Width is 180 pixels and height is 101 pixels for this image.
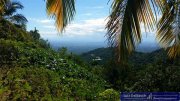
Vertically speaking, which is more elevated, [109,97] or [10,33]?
[10,33]

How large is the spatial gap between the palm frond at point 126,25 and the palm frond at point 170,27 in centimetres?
76

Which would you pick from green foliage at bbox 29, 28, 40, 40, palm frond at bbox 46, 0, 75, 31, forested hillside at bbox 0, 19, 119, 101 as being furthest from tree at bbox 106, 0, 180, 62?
green foliage at bbox 29, 28, 40, 40

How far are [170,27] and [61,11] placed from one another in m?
1.83

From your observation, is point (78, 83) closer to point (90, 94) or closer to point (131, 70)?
point (90, 94)

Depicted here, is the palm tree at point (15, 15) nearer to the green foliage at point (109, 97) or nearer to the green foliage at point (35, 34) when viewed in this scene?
the green foliage at point (35, 34)

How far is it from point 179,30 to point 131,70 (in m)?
18.7

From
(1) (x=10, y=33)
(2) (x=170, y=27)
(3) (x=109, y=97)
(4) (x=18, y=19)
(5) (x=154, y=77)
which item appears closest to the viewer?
(2) (x=170, y=27)

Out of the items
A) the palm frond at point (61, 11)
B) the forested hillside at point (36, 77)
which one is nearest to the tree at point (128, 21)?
the palm frond at point (61, 11)

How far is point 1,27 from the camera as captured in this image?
2341cm

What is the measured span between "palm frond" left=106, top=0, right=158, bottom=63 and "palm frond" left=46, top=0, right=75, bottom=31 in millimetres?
1496

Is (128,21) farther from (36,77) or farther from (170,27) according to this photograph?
(36,77)

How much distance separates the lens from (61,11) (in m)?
7.50

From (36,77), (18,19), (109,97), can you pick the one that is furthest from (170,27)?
(18,19)

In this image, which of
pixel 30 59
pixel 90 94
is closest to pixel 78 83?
pixel 90 94
